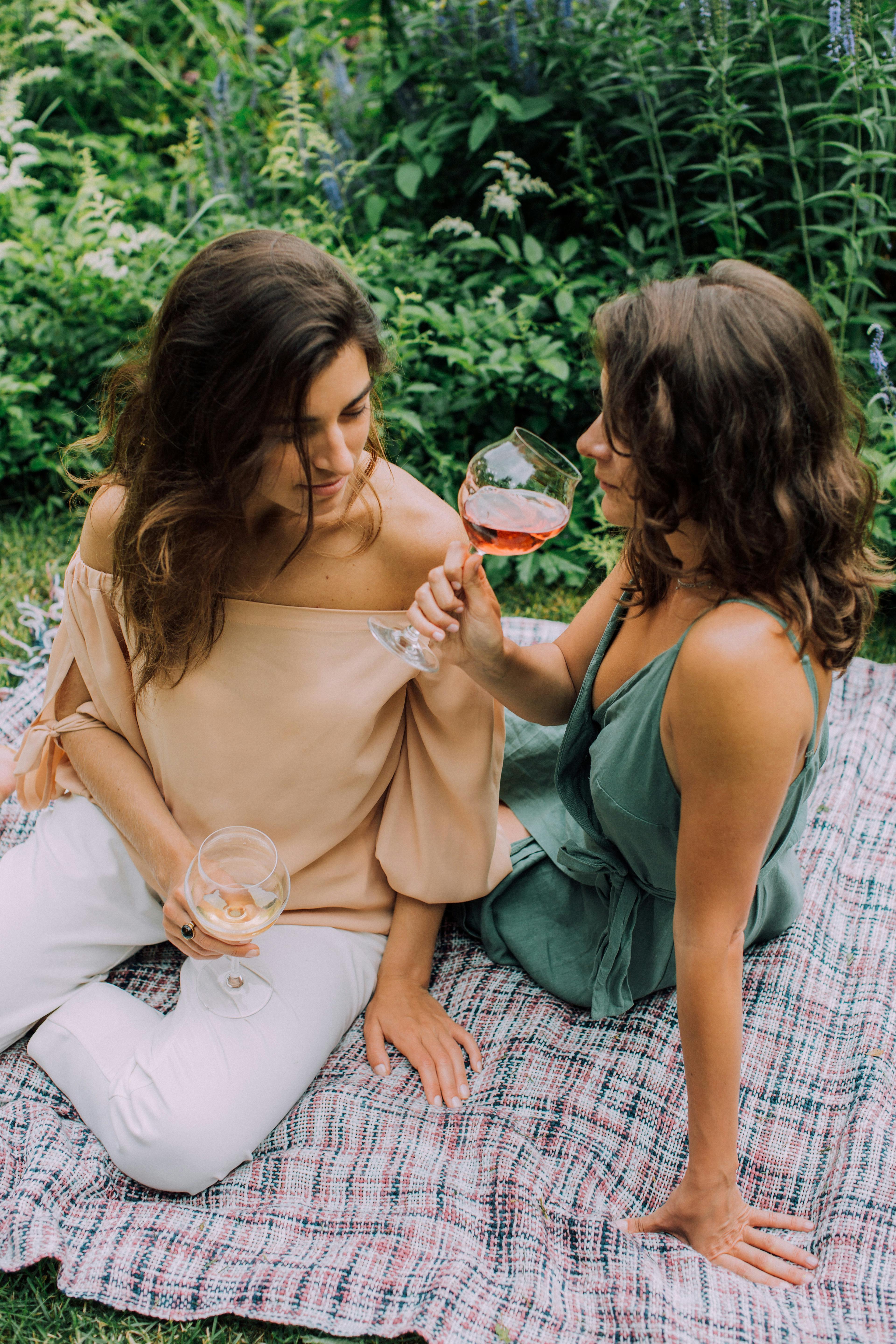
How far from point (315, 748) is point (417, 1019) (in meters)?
0.70

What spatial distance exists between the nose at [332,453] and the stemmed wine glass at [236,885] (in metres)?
0.71

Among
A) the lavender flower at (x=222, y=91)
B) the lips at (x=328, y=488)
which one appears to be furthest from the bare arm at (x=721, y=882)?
A: the lavender flower at (x=222, y=91)

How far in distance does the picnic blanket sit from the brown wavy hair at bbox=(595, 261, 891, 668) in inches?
41.9

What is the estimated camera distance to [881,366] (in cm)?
333

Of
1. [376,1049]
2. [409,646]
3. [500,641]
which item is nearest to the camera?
[409,646]

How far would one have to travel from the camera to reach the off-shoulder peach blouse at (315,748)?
89.7 inches

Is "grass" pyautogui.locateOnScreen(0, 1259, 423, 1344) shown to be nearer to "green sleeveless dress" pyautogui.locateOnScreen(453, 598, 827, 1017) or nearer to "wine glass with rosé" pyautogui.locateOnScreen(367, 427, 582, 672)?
"green sleeveless dress" pyautogui.locateOnScreen(453, 598, 827, 1017)

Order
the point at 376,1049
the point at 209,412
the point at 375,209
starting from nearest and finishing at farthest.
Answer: the point at 209,412 < the point at 376,1049 < the point at 375,209

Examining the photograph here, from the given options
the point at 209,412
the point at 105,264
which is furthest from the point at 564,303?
the point at 209,412

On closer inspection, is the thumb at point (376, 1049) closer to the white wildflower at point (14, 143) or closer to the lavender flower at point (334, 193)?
the lavender flower at point (334, 193)

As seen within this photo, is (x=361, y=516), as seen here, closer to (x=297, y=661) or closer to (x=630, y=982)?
(x=297, y=661)

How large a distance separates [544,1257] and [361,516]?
1521mm

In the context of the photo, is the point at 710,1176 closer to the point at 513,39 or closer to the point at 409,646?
the point at 409,646

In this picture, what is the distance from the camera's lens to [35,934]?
2.42 meters
